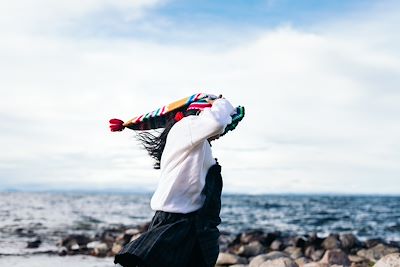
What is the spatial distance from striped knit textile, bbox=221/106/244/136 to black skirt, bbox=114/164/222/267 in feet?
0.92

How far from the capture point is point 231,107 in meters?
4.27

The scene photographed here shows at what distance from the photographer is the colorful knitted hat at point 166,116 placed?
14.3ft

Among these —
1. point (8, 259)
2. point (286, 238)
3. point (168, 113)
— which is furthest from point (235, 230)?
point (168, 113)

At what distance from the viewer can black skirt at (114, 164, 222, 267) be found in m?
4.11

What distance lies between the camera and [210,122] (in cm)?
401

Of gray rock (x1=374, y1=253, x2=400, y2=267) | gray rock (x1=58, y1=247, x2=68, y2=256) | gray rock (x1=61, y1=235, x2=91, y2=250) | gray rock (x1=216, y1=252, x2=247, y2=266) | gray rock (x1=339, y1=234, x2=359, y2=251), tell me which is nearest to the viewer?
gray rock (x1=374, y1=253, x2=400, y2=267)

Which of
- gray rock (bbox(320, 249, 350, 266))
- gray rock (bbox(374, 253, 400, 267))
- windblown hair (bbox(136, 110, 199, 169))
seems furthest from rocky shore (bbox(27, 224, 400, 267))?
windblown hair (bbox(136, 110, 199, 169))

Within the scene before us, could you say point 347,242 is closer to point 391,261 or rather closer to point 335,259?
point 335,259

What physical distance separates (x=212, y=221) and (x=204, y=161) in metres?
0.42

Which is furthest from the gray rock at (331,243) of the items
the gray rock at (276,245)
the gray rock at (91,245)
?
the gray rock at (91,245)

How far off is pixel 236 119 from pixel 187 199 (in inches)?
26.1

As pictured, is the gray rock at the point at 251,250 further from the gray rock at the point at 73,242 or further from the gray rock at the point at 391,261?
the gray rock at the point at 391,261

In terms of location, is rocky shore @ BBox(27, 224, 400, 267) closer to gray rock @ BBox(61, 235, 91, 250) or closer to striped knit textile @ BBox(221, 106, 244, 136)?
gray rock @ BBox(61, 235, 91, 250)

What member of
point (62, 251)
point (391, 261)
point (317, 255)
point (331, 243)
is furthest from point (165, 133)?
point (331, 243)
